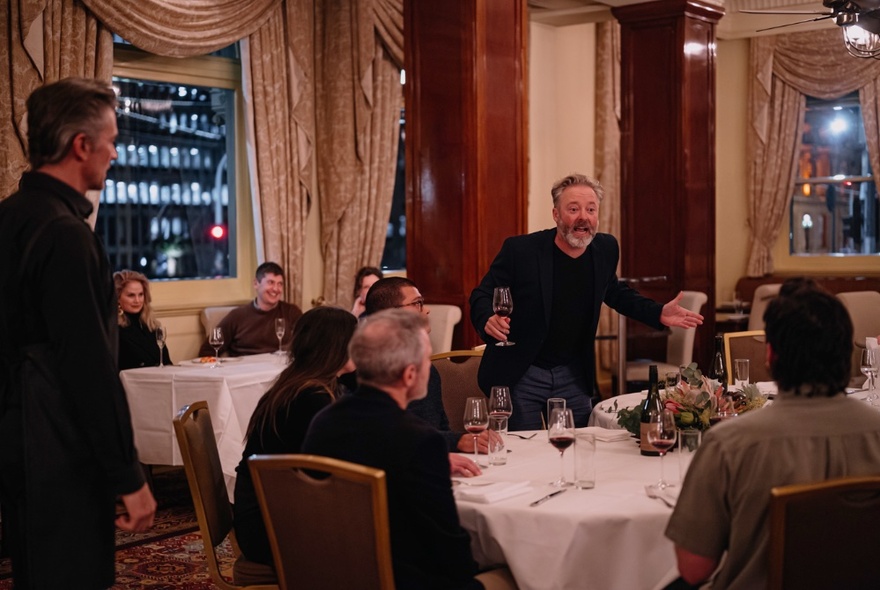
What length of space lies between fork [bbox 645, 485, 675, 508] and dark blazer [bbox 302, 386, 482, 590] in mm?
513

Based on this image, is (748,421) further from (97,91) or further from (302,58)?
(302,58)

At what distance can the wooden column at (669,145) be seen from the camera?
27.3 feet

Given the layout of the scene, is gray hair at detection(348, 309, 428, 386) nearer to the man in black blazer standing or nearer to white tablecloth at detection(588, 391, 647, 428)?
white tablecloth at detection(588, 391, 647, 428)

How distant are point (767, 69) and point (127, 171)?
6.34 meters

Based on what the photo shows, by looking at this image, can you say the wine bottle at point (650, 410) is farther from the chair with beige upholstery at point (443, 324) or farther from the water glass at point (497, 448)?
Answer: the chair with beige upholstery at point (443, 324)

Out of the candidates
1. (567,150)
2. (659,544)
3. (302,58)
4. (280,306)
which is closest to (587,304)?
(659,544)

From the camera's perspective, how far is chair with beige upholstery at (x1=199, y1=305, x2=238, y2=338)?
723cm

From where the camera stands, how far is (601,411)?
394cm

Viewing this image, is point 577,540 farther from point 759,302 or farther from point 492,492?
point 759,302

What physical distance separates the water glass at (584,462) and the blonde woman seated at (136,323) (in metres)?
3.84

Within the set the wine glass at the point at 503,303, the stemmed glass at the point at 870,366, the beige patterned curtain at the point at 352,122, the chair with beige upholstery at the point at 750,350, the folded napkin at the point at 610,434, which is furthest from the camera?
the beige patterned curtain at the point at 352,122

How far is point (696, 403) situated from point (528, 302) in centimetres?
109

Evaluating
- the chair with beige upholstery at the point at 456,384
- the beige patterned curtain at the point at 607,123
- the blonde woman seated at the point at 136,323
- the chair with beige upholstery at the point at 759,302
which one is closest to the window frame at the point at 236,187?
the blonde woman seated at the point at 136,323

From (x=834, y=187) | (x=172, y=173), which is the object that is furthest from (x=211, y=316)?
(x=834, y=187)
